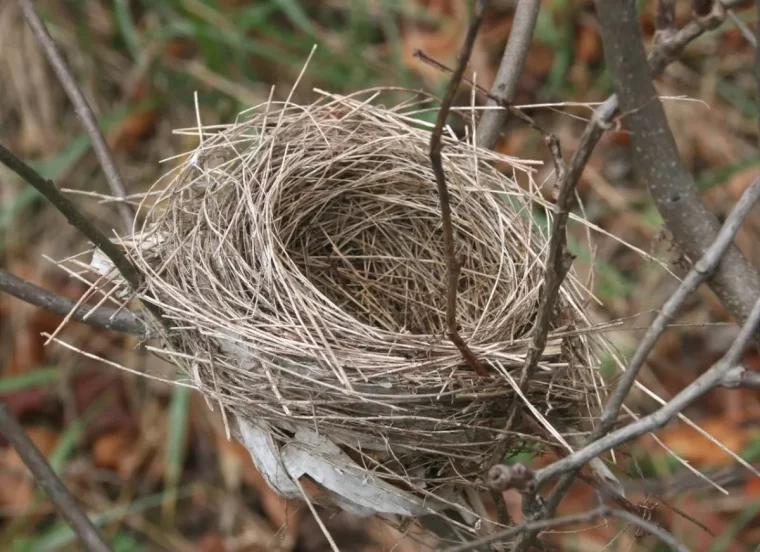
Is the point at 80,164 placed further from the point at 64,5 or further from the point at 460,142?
the point at 460,142

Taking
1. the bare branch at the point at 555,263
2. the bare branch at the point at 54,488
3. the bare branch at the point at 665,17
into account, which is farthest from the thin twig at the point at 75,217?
the bare branch at the point at 665,17

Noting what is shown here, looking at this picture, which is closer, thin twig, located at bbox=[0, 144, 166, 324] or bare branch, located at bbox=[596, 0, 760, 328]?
bare branch, located at bbox=[596, 0, 760, 328]

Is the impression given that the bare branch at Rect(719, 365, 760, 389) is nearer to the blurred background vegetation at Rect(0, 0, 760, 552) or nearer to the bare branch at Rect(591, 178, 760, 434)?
the bare branch at Rect(591, 178, 760, 434)

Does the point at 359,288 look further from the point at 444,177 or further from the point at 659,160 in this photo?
the point at 659,160

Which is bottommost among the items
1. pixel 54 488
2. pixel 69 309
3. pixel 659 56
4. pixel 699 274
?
pixel 54 488

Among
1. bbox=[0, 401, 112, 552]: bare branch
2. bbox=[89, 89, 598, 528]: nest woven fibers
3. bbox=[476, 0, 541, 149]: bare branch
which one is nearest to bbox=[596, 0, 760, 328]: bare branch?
bbox=[89, 89, 598, 528]: nest woven fibers

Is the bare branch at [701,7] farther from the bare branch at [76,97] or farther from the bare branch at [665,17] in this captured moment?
the bare branch at [76,97]

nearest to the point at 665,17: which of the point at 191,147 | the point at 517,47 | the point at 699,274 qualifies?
the point at 699,274
